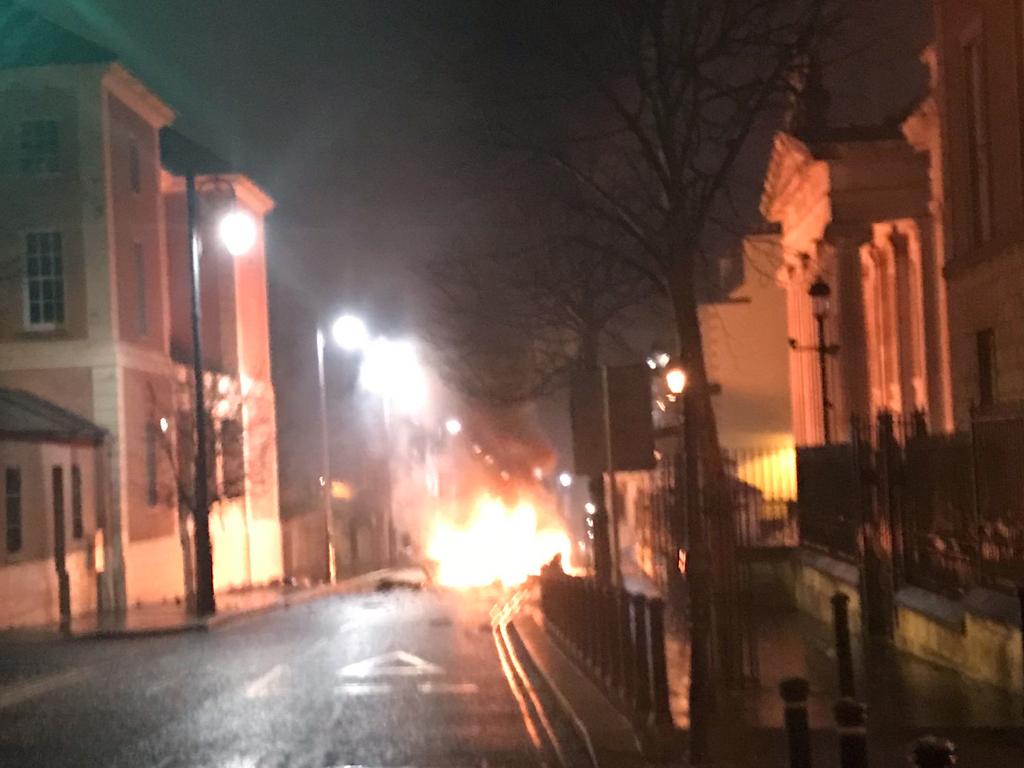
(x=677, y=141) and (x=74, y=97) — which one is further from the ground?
(x=74, y=97)

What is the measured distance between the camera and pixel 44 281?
116 feet

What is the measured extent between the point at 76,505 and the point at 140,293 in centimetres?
699

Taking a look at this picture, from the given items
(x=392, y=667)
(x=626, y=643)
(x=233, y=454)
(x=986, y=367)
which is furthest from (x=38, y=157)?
(x=626, y=643)

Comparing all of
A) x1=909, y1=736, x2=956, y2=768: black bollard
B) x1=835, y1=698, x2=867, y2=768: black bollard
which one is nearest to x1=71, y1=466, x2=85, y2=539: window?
x1=835, y1=698, x2=867, y2=768: black bollard

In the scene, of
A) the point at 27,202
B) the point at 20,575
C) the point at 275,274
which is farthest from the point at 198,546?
the point at 275,274

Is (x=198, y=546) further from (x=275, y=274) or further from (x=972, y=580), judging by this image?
(x=275, y=274)

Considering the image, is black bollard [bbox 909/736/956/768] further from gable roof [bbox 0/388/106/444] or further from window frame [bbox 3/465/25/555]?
window frame [bbox 3/465/25/555]

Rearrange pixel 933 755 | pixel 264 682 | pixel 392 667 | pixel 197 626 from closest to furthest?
1. pixel 933 755
2. pixel 264 682
3. pixel 392 667
4. pixel 197 626

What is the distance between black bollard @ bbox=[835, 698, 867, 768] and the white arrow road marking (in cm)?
1050

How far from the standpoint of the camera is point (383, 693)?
15.6 metres

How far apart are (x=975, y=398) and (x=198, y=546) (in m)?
16.3

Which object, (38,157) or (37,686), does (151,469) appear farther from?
(37,686)

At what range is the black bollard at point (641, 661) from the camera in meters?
11.6

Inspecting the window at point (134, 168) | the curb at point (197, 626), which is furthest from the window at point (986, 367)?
the window at point (134, 168)
